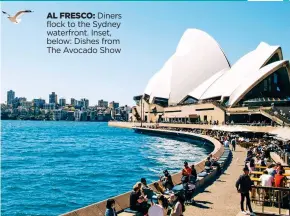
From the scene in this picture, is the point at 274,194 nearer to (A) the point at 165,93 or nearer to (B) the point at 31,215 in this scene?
(B) the point at 31,215

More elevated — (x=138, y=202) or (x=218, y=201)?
(x=138, y=202)

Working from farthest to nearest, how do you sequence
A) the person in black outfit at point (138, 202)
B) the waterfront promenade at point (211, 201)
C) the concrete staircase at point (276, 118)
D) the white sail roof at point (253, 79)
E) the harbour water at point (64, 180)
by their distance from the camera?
the white sail roof at point (253, 79), the concrete staircase at point (276, 118), the harbour water at point (64, 180), the waterfront promenade at point (211, 201), the person in black outfit at point (138, 202)

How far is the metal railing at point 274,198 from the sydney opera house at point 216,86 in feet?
110

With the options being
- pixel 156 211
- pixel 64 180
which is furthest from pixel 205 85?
pixel 156 211

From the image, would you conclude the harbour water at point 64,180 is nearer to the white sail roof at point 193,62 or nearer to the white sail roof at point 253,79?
the white sail roof at point 253,79

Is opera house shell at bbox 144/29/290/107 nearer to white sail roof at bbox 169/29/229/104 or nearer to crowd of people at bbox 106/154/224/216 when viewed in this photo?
white sail roof at bbox 169/29/229/104

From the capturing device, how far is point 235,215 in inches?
349

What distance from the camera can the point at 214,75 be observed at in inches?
2788

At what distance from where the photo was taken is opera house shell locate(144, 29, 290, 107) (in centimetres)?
5519

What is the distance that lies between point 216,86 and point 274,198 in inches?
2309

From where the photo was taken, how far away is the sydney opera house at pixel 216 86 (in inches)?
2088

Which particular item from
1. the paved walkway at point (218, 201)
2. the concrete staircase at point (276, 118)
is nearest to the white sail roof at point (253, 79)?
the concrete staircase at point (276, 118)

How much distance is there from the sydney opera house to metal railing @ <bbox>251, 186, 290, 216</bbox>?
110 feet

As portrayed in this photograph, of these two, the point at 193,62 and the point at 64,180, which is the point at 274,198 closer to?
the point at 64,180
